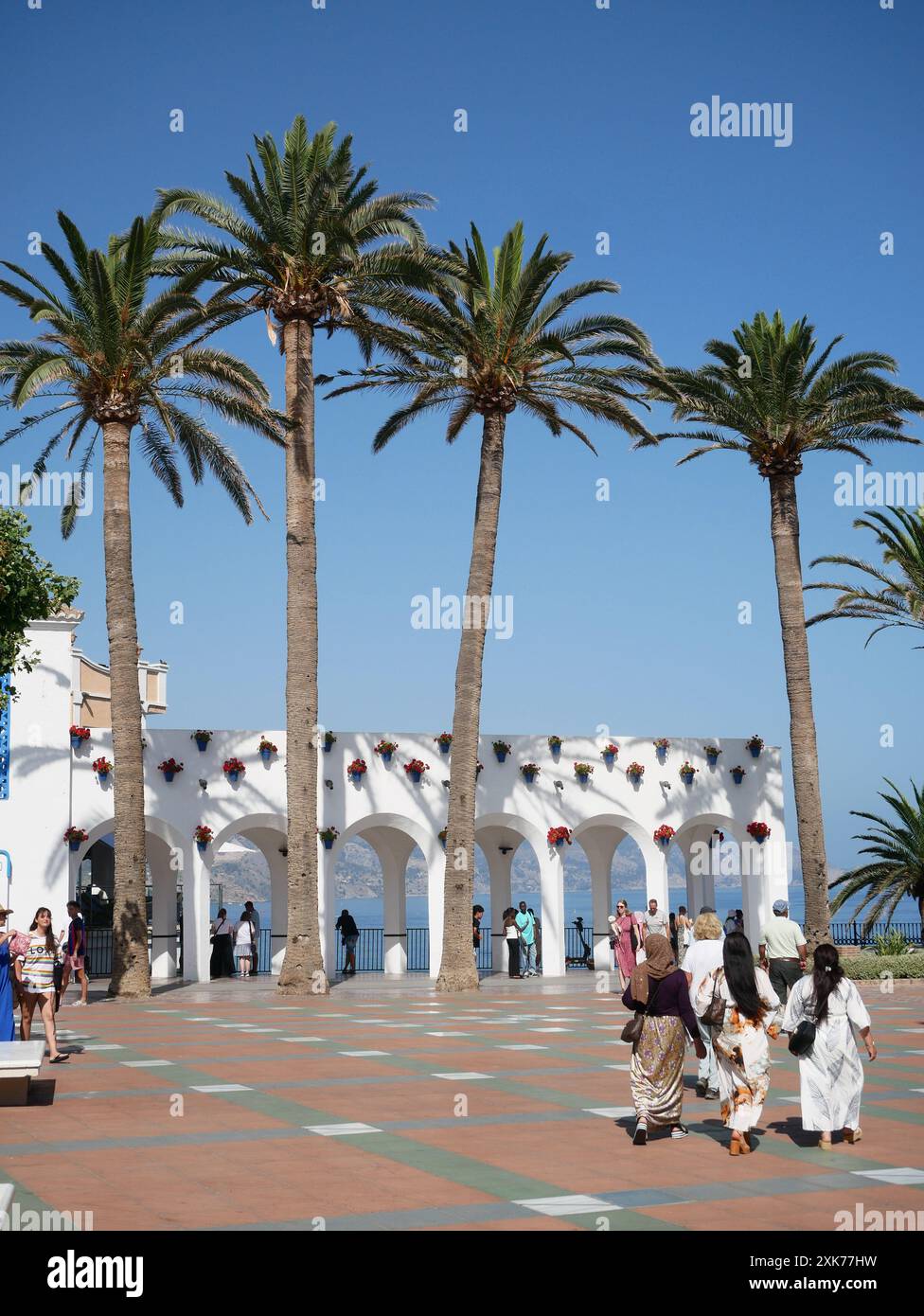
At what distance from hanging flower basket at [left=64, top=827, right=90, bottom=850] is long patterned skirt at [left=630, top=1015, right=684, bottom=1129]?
65.2ft

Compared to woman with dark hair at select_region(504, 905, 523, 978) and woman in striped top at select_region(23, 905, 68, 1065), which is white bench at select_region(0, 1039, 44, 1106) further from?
woman with dark hair at select_region(504, 905, 523, 978)

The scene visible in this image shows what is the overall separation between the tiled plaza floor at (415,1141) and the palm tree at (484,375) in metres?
9.63

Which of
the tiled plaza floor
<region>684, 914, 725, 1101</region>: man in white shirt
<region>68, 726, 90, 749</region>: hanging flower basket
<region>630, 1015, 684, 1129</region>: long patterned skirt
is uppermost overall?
<region>68, 726, 90, 749</region>: hanging flower basket

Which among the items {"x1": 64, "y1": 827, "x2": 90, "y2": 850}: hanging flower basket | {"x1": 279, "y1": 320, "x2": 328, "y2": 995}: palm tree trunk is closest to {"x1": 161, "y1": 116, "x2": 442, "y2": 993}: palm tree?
{"x1": 279, "y1": 320, "x2": 328, "y2": 995}: palm tree trunk

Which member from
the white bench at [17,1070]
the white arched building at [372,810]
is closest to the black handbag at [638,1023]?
the white bench at [17,1070]

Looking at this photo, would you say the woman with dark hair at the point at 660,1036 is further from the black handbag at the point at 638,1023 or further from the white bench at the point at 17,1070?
the white bench at the point at 17,1070

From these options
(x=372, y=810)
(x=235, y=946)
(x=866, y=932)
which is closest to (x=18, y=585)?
(x=372, y=810)

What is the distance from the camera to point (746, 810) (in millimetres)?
36406

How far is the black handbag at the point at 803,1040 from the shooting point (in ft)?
36.4

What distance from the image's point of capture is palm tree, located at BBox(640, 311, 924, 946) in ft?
101

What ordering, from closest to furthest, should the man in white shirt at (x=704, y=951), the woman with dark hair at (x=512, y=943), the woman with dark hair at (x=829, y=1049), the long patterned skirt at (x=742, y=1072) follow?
the long patterned skirt at (x=742, y=1072), the woman with dark hair at (x=829, y=1049), the man in white shirt at (x=704, y=951), the woman with dark hair at (x=512, y=943)

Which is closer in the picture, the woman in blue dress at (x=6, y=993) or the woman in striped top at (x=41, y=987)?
the woman in blue dress at (x=6, y=993)

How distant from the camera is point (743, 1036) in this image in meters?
11.3

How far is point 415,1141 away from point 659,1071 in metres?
2.04
